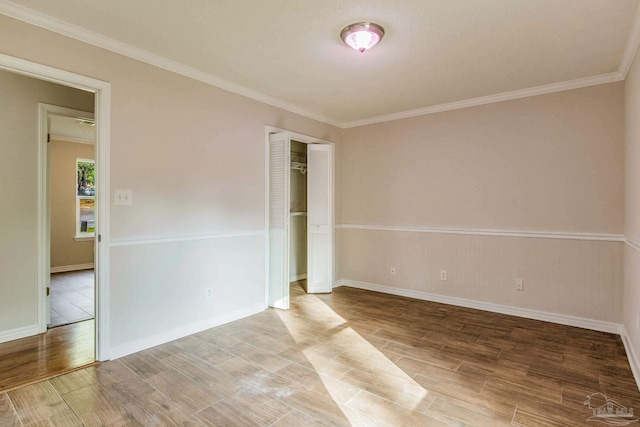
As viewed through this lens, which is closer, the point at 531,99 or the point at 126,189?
the point at 126,189

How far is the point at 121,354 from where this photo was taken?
2730 mm

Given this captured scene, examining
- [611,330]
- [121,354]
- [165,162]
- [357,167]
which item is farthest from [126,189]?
[611,330]

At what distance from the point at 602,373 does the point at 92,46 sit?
4.64 m

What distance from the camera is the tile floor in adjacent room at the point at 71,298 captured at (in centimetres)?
375

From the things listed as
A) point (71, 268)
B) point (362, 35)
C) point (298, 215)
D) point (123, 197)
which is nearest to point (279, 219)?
point (298, 215)

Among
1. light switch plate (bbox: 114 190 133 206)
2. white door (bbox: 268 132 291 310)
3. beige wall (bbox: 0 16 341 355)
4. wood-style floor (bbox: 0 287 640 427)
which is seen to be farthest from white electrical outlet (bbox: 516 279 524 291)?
light switch plate (bbox: 114 190 133 206)

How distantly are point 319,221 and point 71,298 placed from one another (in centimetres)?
355

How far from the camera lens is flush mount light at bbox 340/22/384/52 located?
240cm

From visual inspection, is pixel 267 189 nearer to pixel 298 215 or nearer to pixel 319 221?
pixel 319 221

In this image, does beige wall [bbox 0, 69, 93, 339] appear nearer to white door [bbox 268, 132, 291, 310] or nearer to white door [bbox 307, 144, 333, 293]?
white door [bbox 268, 132, 291, 310]

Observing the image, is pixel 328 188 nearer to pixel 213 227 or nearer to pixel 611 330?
pixel 213 227

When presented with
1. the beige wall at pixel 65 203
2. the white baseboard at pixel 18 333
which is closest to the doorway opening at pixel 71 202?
the beige wall at pixel 65 203

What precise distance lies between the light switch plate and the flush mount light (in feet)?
7.07

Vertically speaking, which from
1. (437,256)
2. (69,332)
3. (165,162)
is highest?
(165,162)
